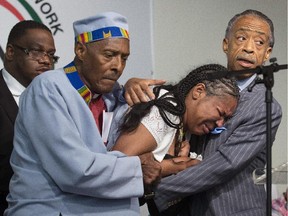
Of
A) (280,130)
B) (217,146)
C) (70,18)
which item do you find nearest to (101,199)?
(217,146)

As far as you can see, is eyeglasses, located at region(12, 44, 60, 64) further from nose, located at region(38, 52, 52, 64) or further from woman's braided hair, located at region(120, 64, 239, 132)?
woman's braided hair, located at region(120, 64, 239, 132)

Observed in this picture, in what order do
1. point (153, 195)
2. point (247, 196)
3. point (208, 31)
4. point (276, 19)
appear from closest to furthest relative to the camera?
point (153, 195), point (247, 196), point (208, 31), point (276, 19)

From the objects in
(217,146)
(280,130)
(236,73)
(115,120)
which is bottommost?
(280,130)

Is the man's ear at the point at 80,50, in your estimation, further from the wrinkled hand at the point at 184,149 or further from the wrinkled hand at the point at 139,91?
the wrinkled hand at the point at 184,149

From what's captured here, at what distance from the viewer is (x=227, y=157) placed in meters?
2.33

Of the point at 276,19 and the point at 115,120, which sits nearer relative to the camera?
the point at 115,120

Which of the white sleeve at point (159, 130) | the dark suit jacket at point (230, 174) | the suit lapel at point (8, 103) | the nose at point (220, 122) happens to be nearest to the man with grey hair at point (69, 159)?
the white sleeve at point (159, 130)

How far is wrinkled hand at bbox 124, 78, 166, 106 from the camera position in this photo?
7.66 feet

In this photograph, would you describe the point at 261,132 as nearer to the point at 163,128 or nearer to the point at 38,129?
the point at 163,128

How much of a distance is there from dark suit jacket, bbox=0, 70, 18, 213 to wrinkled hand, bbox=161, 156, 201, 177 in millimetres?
599

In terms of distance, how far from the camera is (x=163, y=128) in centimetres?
227

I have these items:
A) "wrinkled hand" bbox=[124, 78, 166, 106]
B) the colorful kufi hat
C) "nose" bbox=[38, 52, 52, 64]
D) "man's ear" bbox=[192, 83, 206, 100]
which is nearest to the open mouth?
"man's ear" bbox=[192, 83, 206, 100]

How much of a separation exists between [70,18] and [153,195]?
1.41m

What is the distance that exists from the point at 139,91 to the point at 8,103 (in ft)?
1.93
